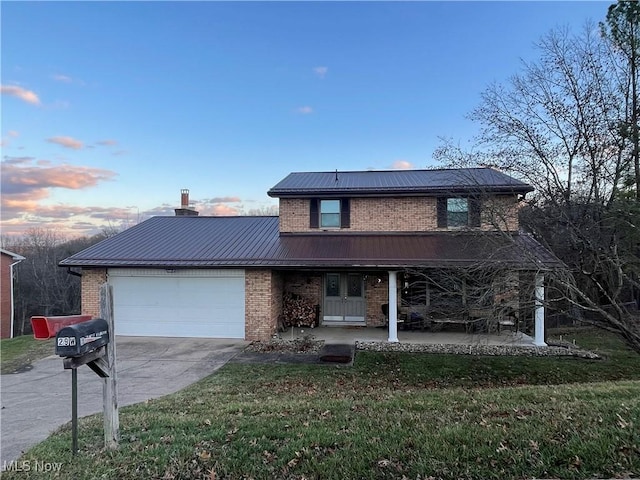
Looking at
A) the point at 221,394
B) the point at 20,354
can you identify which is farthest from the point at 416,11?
the point at 20,354

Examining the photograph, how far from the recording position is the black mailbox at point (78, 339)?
331cm

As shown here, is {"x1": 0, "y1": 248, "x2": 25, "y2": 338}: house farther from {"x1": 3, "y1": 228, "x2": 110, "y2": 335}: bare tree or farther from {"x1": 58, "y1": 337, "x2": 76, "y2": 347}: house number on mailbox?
{"x1": 58, "y1": 337, "x2": 76, "y2": 347}: house number on mailbox

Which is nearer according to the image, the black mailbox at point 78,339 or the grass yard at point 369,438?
the grass yard at point 369,438

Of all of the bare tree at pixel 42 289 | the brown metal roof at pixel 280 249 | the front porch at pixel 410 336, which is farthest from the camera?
the bare tree at pixel 42 289

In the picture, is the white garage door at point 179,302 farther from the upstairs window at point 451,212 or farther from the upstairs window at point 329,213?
the upstairs window at point 451,212

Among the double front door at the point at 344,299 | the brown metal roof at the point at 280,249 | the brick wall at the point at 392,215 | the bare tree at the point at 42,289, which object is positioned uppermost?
the brick wall at the point at 392,215

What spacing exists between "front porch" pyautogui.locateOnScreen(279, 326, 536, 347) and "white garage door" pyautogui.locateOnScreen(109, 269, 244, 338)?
6.93ft

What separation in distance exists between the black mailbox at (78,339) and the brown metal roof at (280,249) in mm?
8327

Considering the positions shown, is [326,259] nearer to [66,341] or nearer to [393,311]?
[393,311]

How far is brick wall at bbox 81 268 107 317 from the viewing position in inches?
502

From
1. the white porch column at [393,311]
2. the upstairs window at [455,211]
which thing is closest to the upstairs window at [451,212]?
the upstairs window at [455,211]

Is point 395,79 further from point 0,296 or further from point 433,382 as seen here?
point 0,296

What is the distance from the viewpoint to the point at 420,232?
45.3 feet

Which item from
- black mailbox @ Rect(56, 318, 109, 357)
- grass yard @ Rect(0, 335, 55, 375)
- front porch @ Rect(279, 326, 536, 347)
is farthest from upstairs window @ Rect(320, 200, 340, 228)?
black mailbox @ Rect(56, 318, 109, 357)
